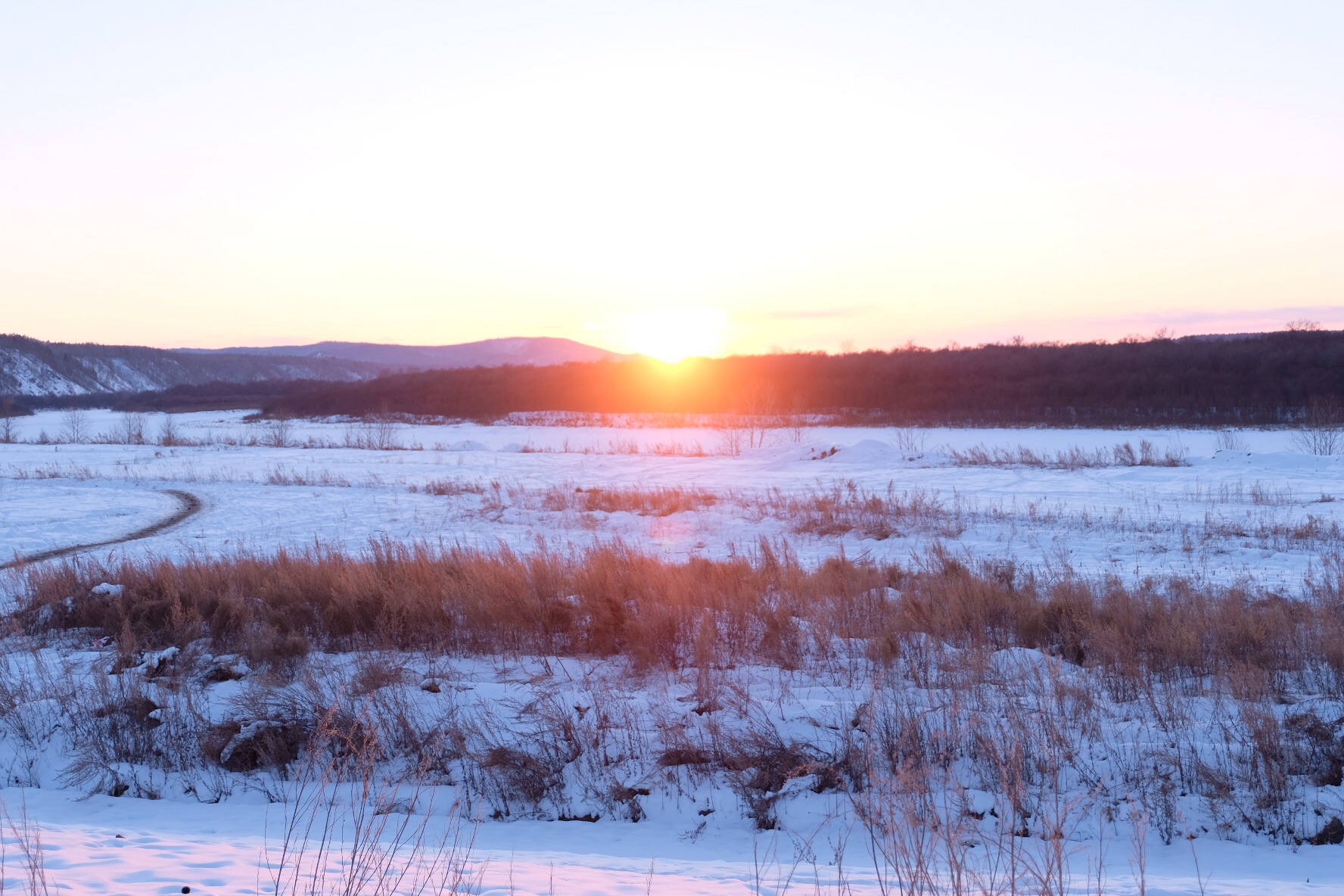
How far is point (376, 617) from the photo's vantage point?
8.85 m

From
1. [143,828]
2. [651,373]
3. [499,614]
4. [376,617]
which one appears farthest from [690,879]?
[651,373]

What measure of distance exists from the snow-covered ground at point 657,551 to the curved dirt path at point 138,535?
0.37 m

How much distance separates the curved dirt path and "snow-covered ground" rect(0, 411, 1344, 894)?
37cm

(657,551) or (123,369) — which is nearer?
(657,551)

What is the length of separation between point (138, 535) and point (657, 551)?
31.7 feet

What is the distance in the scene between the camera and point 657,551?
13.0m

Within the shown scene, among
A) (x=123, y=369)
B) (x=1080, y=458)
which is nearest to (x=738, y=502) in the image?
(x=1080, y=458)

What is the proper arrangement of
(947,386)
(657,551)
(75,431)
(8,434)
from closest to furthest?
(657,551) < (8,434) < (75,431) < (947,386)

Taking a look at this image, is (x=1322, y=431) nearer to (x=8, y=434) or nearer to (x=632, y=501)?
(x=632, y=501)

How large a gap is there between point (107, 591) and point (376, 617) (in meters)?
3.39

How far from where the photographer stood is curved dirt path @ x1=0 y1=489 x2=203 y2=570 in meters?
12.5

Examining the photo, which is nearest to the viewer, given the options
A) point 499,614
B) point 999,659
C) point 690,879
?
point 690,879

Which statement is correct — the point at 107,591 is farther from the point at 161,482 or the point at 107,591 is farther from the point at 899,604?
the point at 161,482

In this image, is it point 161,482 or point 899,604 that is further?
point 161,482
